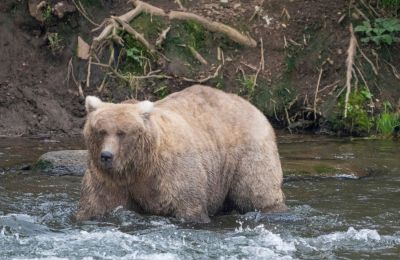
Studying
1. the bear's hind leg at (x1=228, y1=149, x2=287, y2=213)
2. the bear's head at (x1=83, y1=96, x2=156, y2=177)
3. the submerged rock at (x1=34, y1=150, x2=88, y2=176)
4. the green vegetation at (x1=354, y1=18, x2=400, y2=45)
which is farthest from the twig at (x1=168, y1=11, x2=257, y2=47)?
the bear's head at (x1=83, y1=96, x2=156, y2=177)

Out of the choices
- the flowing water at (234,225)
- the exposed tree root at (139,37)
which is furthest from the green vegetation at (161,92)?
the flowing water at (234,225)

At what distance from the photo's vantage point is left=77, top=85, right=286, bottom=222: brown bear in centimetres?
876

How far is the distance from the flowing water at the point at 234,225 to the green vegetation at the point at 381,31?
3054 mm

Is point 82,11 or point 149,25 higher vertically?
point 82,11

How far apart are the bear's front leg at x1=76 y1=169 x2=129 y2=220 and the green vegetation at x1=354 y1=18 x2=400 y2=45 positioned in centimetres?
708

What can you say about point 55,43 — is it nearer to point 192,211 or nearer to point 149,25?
point 149,25

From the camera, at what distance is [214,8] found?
15.9m

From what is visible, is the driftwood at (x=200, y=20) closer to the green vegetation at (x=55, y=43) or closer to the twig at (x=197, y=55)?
the twig at (x=197, y=55)

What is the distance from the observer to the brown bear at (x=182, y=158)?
28.7 ft

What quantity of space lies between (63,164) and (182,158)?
293cm

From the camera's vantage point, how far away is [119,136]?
866 cm

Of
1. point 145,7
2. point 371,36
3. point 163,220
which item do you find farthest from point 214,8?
point 163,220

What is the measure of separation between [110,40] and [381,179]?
4983mm

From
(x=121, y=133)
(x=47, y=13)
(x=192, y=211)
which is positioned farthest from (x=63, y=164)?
(x=47, y=13)
